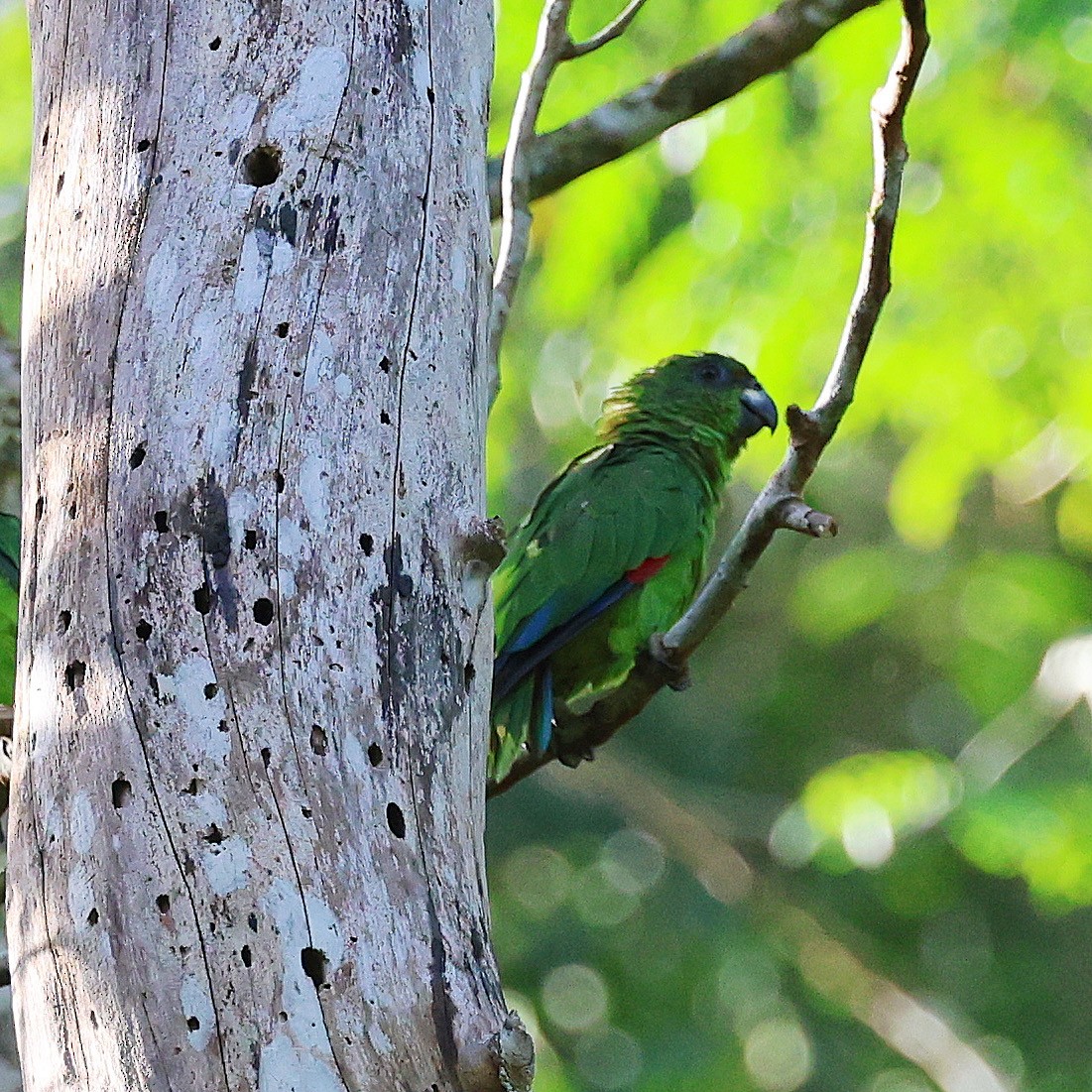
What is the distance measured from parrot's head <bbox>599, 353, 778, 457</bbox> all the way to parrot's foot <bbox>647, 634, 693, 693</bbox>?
4.43 ft

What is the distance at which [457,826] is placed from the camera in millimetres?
1905

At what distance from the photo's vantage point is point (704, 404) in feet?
15.3

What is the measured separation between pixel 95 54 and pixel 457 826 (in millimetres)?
1172

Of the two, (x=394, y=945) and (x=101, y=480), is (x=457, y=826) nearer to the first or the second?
(x=394, y=945)

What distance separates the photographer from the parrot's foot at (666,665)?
3.18 meters

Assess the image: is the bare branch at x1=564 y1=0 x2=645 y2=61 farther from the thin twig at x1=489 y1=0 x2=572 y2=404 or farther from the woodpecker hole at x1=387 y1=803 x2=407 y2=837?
the woodpecker hole at x1=387 y1=803 x2=407 y2=837

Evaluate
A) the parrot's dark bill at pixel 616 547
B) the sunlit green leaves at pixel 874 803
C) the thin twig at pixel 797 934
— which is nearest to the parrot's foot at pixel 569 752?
the parrot's dark bill at pixel 616 547

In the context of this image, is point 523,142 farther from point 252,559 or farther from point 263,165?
point 252,559

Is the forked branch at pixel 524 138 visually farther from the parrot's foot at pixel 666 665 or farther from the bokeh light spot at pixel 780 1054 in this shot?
the bokeh light spot at pixel 780 1054

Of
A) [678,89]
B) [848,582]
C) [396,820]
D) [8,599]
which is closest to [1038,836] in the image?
[848,582]

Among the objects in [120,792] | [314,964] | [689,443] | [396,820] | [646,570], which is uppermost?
[689,443]

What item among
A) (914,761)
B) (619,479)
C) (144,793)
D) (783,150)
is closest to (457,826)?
(144,793)

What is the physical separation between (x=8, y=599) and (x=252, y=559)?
2.08 metres

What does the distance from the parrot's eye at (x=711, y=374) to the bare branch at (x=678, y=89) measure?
1.19 m
